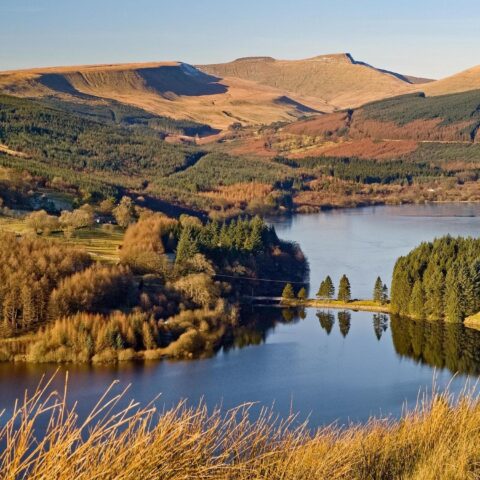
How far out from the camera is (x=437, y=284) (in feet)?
119

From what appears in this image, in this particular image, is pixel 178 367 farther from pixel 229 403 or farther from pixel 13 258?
pixel 13 258

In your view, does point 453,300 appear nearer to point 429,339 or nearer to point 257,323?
point 429,339

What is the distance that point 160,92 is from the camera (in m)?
181

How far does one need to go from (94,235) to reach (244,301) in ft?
29.9

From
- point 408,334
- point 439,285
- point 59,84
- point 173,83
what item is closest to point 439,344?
point 408,334

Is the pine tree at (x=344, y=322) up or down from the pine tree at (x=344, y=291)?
down

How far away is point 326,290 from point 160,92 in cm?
14810

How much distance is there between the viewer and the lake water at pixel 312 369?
78.7 ft

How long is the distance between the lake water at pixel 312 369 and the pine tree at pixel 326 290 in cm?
146

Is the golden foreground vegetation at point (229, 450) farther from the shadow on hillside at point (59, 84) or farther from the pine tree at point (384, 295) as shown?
the shadow on hillside at point (59, 84)

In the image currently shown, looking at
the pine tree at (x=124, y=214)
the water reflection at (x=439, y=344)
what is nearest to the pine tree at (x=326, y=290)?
the water reflection at (x=439, y=344)

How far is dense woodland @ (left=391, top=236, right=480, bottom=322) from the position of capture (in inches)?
1405

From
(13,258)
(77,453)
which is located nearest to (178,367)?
(13,258)

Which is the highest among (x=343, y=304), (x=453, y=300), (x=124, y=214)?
(x=124, y=214)
